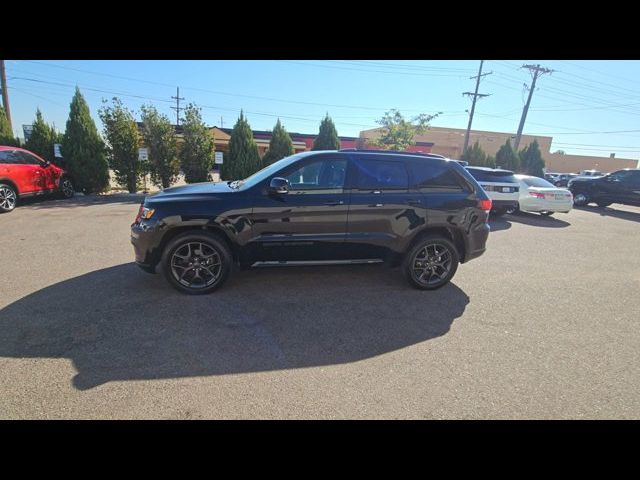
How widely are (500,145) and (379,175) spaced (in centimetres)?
5482

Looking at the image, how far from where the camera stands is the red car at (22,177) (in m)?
8.61

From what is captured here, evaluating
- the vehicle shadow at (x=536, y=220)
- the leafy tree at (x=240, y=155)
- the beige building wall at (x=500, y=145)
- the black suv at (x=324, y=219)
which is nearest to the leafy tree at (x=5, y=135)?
the leafy tree at (x=240, y=155)

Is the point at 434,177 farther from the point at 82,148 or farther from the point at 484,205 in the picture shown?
the point at 82,148

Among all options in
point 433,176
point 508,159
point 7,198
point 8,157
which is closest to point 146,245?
point 433,176

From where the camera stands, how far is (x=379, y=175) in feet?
14.3

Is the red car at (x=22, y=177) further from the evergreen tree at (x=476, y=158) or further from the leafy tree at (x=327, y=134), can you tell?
the evergreen tree at (x=476, y=158)

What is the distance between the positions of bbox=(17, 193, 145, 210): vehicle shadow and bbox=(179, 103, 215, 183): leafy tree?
226cm

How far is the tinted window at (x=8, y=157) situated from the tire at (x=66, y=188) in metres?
1.81

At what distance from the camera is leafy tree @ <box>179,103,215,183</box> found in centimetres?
1330

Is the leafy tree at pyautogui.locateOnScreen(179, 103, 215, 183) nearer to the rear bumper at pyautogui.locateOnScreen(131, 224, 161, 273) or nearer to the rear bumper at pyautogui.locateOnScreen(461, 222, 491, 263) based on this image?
the rear bumper at pyautogui.locateOnScreen(131, 224, 161, 273)

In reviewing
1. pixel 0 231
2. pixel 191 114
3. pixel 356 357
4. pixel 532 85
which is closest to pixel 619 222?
pixel 356 357
